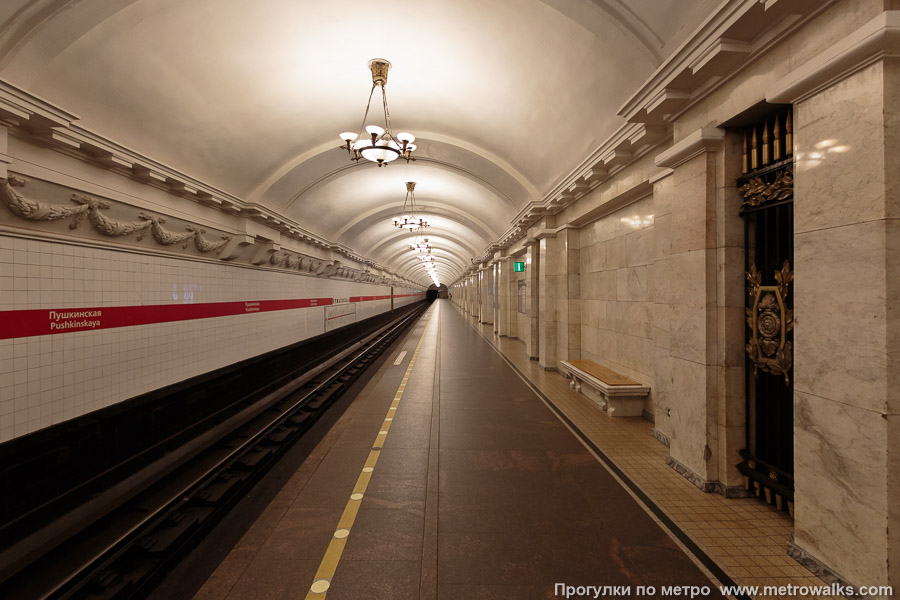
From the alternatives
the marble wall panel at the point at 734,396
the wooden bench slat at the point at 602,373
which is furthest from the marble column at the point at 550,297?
the marble wall panel at the point at 734,396

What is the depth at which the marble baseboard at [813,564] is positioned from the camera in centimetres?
219

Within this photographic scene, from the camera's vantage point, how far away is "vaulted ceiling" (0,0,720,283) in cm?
389

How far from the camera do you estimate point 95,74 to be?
4.23 metres

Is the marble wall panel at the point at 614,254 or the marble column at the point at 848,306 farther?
the marble wall panel at the point at 614,254

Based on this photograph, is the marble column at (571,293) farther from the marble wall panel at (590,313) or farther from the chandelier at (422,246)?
the chandelier at (422,246)

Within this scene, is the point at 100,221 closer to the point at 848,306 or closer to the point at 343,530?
the point at 343,530

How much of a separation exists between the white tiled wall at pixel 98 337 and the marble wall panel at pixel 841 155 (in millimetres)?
7009

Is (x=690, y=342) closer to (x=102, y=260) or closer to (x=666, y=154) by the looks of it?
(x=666, y=154)

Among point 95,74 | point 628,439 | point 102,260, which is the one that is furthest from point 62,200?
point 628,439

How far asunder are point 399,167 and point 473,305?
697 inches

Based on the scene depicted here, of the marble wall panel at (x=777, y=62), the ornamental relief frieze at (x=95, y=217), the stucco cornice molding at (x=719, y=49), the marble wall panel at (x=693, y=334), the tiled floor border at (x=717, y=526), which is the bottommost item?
the tiled floor border at (x=717, y=526)

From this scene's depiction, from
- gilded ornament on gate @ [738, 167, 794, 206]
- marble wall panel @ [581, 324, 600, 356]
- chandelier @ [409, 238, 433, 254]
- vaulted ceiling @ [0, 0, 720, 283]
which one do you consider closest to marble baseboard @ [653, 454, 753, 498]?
gilded ornament on gate @ [738, 167, 794, 206]

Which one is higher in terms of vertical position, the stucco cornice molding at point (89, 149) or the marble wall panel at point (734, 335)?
the stucco cornice molding at point (89, 149)

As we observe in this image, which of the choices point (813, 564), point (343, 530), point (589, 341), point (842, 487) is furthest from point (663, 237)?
point (343, 530)
